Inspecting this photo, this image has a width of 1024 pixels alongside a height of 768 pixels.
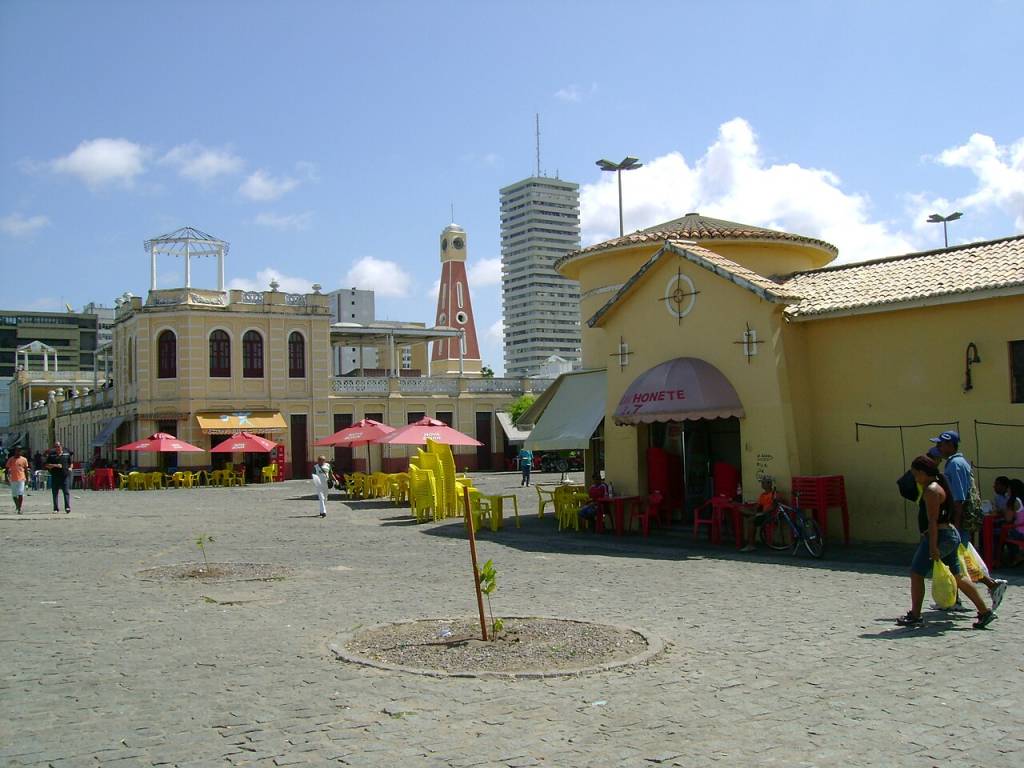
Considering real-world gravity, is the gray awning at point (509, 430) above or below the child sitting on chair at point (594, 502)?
above

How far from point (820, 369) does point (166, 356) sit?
3533 cm

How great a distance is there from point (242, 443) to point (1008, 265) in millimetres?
29377

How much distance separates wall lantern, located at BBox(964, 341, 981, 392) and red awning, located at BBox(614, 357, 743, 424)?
10.8ft

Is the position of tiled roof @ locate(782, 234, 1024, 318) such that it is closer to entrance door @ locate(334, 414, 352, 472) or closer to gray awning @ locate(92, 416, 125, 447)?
entrance door @ locate(334, 414, 352, 472)

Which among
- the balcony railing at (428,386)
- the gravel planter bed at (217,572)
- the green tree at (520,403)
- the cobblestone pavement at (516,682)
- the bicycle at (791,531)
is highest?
the balcony railing at (428,386)

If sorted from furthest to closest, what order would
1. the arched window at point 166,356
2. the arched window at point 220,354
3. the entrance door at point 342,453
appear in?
the entrance door at point 342,453, the arched window at point 220,354, the arched window at point 166,356

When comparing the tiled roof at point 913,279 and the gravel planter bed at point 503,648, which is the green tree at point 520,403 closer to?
the tiled roof at point 913,279

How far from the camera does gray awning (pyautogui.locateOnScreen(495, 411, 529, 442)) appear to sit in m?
50.4

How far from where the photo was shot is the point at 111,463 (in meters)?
44.9

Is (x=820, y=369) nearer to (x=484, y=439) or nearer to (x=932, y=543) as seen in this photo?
(x=932, y=543)

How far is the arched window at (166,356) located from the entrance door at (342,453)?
26.2ft

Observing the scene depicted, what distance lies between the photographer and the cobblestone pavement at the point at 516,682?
5.59 metres

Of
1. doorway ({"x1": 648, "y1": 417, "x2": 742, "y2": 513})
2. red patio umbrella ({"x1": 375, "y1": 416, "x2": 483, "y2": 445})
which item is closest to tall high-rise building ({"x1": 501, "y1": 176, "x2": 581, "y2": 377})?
red patio umbrella ({"x1": 375, "y1": 416, "x2": 483, "y2": 445})

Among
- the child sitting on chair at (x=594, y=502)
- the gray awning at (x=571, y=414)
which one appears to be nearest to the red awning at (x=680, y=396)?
the child sitting on chair at (x=594, y=502)
